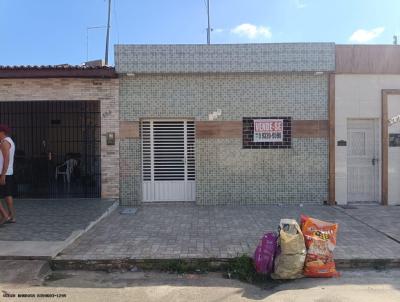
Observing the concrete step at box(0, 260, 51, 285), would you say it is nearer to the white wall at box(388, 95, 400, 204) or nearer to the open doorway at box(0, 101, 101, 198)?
the open doorway at box(0, 101, 101, 198)

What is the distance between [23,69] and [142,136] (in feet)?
11.4

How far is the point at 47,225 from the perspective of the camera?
26.0ft

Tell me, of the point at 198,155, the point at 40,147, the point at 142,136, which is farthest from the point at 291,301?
the point at 40,147

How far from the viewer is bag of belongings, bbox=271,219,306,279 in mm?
5449

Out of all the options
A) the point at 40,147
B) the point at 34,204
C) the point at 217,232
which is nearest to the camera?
the point at 217,232

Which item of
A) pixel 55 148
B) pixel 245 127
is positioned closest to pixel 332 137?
pixel 245 127

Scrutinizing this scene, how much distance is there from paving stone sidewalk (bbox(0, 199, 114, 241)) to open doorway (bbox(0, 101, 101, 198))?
1.05m

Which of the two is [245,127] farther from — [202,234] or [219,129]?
[202,234]

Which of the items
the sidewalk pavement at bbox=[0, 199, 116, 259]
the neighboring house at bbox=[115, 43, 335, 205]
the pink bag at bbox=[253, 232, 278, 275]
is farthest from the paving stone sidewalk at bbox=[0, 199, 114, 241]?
the pink bag at bbox=[253, 232, 278, 275]

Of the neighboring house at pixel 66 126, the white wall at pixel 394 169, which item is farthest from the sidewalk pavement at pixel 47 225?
the white wall at pixel 394 169

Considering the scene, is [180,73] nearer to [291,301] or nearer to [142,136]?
[142,136]

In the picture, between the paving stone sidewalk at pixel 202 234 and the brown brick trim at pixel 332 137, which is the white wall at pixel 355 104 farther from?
the paving stone sidewalk at pixel 202 234

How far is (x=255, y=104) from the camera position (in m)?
A: 10.7

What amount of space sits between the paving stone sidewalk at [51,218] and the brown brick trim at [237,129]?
120 inches
